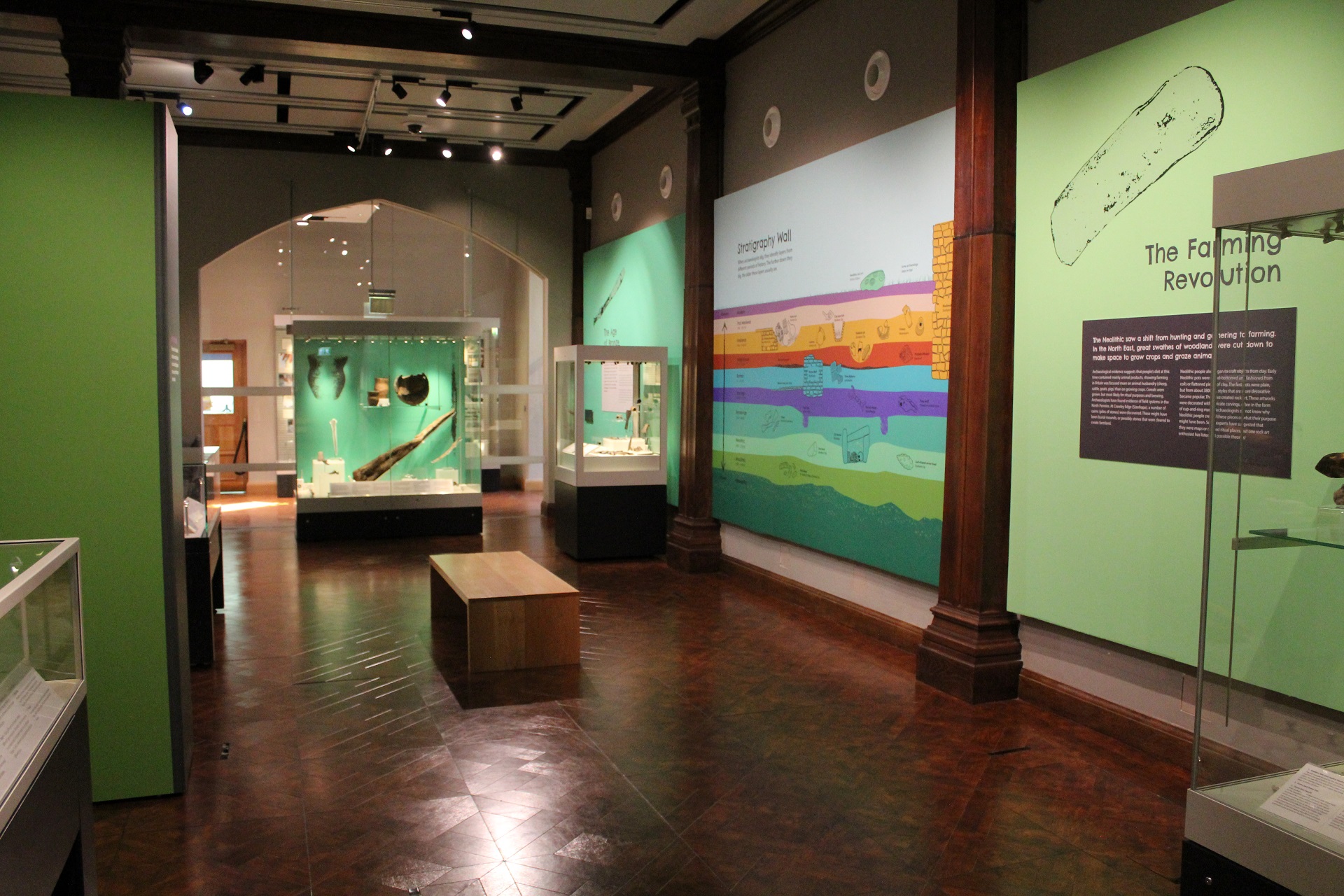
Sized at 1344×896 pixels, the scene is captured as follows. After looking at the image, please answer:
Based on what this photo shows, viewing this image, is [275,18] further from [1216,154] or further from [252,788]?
[1216,154]

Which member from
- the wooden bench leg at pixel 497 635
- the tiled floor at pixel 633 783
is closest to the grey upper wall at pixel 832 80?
the tiled floor at pixel 633 783

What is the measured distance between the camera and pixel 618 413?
9.01 metres

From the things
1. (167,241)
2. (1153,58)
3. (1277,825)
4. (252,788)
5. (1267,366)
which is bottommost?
(252,788)

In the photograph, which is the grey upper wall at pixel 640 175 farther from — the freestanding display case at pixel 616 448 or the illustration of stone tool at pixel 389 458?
the illustration of stone tool at pixel 389 458

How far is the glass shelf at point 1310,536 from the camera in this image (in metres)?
2.27

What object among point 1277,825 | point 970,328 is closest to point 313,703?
point 970,328

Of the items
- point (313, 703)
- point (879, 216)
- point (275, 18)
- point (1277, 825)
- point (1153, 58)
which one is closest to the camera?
point (1277, 825)

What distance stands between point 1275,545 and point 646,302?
8.09 metres

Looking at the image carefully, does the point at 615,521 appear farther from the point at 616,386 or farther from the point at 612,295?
the point at 612,295

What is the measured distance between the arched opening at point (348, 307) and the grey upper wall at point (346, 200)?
0.18m

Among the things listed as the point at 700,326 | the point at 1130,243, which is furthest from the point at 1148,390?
the point at 700,326

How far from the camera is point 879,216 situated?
6086 millimetres

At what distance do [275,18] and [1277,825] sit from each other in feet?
25.9

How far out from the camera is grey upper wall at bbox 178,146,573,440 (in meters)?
11.2
